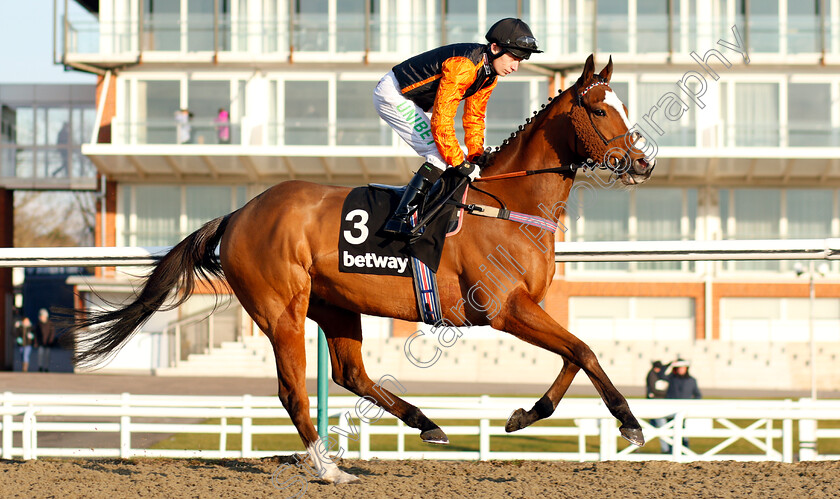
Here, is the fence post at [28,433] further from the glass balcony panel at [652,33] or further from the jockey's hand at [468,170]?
the glass balcony panel at [652,33]

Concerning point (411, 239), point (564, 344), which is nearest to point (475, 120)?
point (411, 239)

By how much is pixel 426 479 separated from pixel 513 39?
8.45ft

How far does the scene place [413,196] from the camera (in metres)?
4.72

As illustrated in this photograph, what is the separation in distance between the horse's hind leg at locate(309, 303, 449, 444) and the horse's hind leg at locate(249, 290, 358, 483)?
298 millimetres

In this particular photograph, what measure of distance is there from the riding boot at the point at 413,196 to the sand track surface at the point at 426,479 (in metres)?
1.40

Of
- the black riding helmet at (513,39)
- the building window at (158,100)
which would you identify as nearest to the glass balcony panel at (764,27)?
the building window at (158,100)

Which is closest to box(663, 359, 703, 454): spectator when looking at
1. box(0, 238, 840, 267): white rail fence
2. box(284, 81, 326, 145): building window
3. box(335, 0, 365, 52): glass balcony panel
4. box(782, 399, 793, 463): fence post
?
box(782, 399, 793, 463): fence post

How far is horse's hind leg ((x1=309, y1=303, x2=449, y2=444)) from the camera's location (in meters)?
5.21

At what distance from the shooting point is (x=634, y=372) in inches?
939

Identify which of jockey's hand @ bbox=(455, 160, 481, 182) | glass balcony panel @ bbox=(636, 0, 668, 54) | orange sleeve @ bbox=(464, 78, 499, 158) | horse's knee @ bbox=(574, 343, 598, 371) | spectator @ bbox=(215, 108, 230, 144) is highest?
glass balcony panel @ bbox=(636, 0, 668, 54)

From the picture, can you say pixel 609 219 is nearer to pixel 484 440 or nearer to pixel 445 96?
pixel 484 440

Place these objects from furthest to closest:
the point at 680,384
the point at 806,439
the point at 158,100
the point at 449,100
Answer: the point at 158,100, the point at 680,384, the point at 806,439, the point at 449,100

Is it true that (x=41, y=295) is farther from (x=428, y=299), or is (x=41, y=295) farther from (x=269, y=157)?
(x=428, y=299)

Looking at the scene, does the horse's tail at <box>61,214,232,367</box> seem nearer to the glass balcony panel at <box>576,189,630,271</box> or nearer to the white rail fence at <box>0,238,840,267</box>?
the white rail fence at <box>0,238,840,267</box>
